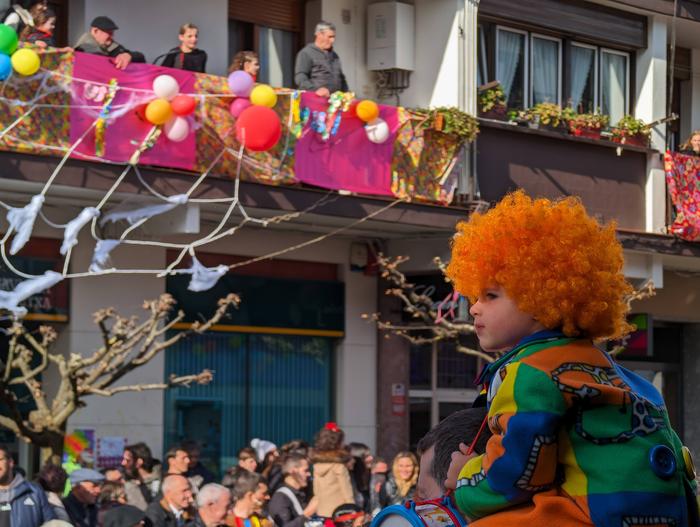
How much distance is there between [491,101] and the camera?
66.0ft

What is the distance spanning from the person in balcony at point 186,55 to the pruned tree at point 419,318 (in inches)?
129

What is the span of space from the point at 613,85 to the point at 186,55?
24.7 ft

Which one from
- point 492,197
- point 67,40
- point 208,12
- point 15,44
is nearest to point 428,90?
point 492,197

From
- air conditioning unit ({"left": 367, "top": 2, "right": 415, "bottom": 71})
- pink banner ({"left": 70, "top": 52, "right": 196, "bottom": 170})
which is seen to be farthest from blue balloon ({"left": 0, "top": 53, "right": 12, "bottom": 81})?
air conditioning unit ({"left": 367, "top": 2, "right": 415, "bottom": 71})

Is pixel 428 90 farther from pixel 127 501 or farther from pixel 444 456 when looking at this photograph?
pixel 444 456

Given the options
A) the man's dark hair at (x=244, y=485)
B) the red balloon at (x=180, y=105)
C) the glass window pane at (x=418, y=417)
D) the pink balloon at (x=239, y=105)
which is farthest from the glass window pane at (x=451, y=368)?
the man's dark hair at (x=244, y=485)

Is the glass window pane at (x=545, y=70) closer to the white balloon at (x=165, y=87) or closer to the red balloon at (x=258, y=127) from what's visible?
the red balloon at (x=258, y=127)

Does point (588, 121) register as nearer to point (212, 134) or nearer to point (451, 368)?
point (451, 368)

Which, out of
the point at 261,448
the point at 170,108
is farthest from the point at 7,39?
the point at 261,448

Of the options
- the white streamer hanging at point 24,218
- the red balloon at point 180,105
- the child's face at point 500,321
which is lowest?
the child's face at point 500,321

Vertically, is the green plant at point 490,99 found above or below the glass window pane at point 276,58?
below

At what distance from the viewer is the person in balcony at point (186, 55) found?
677 inches

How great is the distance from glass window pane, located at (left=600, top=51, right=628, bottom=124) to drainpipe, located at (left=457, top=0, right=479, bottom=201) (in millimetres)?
2943

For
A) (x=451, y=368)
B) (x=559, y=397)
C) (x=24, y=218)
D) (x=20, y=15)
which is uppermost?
(x=20, y=15)
